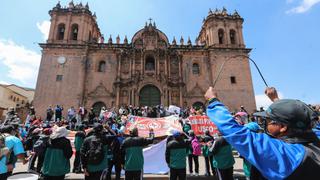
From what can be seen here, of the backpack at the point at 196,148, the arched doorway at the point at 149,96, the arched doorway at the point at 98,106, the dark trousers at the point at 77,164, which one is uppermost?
the arched doorway at the point at 149,96

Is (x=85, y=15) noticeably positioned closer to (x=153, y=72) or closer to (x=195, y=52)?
(x=153, y=72)

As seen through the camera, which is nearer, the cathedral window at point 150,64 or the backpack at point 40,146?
the backpack at point 40,146

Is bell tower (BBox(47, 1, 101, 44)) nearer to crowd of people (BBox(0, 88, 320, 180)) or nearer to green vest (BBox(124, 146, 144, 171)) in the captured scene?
crowd of people (BBox(0, 88, 320, 180))

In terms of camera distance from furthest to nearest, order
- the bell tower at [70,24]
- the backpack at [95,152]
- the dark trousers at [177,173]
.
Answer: the bell tower at [70,24]
the dark trousers at [177,173]
the backpack at [95,152]

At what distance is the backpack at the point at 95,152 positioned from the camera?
16.5ft

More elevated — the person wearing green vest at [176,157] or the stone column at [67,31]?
the stone column at [67,31]

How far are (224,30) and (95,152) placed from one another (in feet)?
95.1

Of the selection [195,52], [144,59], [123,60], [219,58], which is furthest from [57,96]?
[219,58]

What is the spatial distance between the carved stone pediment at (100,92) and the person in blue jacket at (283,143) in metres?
25.4

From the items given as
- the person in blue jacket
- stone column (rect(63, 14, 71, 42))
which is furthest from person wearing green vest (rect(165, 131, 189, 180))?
stone column (rect(63, 14, 71, 42))

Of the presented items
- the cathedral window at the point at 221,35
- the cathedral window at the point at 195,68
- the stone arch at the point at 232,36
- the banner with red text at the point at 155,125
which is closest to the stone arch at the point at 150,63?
the cathedral window at the point at 195,68

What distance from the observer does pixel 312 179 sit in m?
1.26

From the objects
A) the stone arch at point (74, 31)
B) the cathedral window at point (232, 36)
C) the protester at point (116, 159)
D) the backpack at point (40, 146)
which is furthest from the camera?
the cathedral window at point (232, 36)

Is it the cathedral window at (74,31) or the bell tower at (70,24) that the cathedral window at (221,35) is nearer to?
the bell tower at (70,24)
